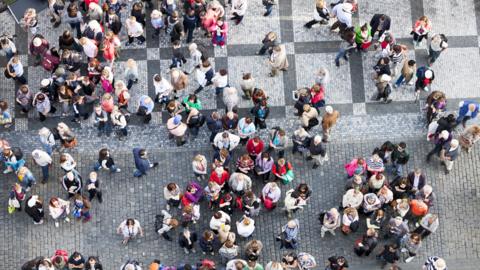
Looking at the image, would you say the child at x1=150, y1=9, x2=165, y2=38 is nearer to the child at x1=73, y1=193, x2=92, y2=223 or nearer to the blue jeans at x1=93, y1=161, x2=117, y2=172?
the blue jeans at x1=93, y1=161, x2=117, y2=172

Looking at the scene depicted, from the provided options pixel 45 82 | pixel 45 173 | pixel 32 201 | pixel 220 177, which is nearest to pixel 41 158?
pixel 45 173

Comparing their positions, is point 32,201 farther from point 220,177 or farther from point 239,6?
point 239,6

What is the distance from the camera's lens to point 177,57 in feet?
78.0

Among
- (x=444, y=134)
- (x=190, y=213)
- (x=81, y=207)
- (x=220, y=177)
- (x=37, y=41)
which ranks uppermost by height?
(x=37, y=41)

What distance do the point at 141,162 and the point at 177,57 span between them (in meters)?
3.44

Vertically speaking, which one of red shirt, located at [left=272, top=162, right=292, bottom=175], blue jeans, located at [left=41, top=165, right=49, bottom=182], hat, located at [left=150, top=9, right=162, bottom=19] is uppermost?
hat, located at [left=150, top=9, right=162, bottom=19]

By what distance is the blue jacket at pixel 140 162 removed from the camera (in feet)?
72.0

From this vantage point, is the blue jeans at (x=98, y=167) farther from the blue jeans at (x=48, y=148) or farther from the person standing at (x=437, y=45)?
the person standing at (x=437, y=45)

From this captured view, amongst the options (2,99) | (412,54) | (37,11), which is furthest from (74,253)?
(412,54)

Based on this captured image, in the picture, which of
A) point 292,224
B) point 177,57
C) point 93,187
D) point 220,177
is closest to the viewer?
point 292,224

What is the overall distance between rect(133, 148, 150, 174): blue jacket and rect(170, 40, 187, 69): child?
321cm

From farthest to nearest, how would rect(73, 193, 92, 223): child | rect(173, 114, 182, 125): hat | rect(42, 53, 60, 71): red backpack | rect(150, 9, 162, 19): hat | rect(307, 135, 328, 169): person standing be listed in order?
1. rect(150, 9, 162, 19): hat
2. rect(42, 53, 60, 71): red backpack
3. rect(173, 114, 182, 125): hat
4. rect(307, 135, 328, 169): person standing
5. rect(73, 193, 92, 223): child

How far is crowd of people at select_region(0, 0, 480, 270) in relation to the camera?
21250 mm

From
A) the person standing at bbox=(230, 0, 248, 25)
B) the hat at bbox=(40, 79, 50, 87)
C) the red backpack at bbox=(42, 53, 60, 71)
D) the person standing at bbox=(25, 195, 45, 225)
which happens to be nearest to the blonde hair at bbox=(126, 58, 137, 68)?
the red backpack at bbox=(42, 53, 60, 71)
